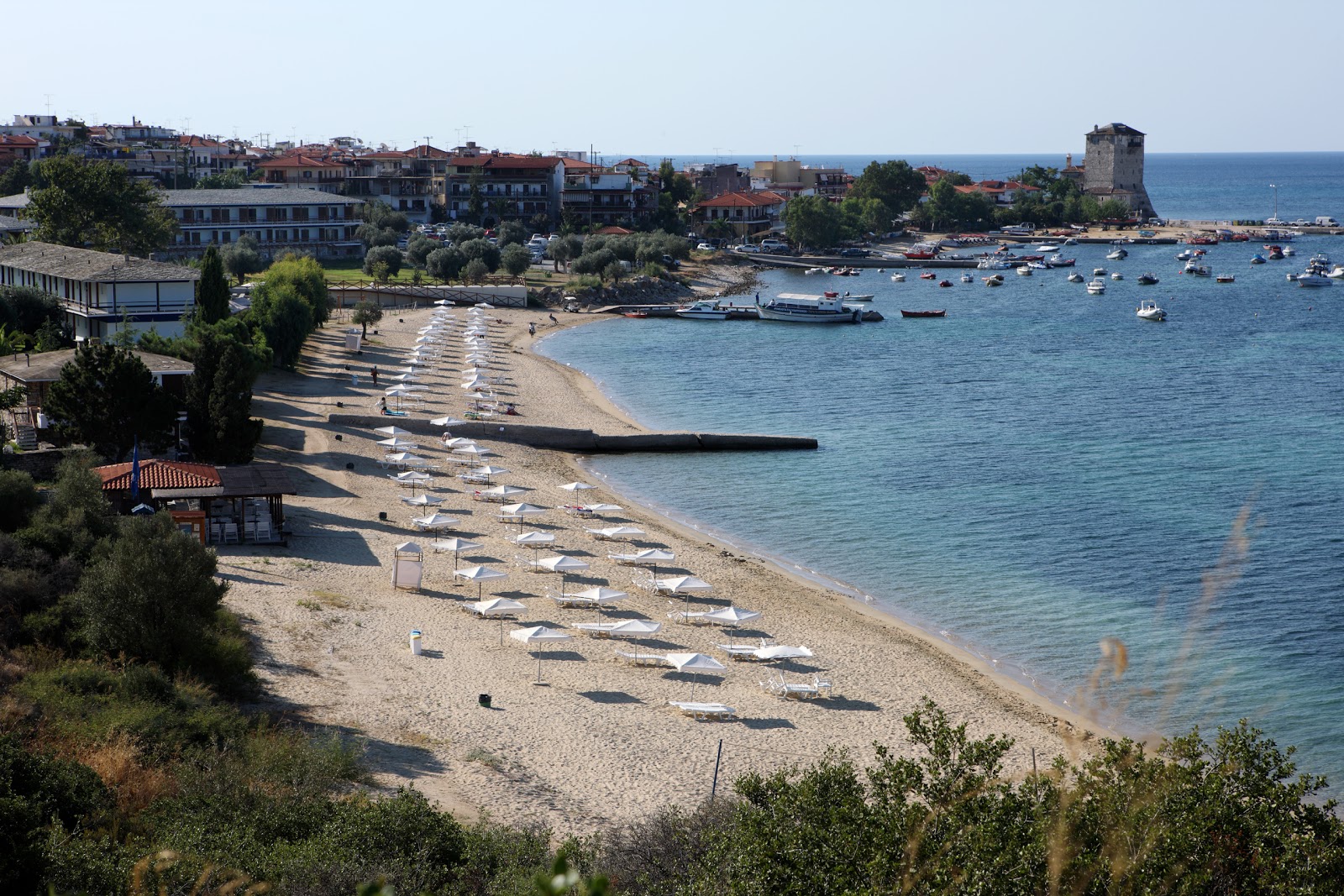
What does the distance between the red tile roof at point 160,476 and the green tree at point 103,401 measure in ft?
8.45

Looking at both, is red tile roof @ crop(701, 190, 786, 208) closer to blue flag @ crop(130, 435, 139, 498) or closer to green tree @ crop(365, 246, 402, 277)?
green tree @ crop(365, 246, 402, 277)

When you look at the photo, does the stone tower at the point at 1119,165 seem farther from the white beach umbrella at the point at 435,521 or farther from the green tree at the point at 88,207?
the white beach umbrella at the point at 435,521

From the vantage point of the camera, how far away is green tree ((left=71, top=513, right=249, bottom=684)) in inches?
749

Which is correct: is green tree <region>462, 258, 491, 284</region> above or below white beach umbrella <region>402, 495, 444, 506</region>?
above

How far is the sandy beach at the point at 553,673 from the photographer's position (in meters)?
18.3

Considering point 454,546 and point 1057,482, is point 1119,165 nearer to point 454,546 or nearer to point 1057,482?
point 1057,482

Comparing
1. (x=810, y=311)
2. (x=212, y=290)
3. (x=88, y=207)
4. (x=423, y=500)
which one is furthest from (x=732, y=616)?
(x=810, y=311)

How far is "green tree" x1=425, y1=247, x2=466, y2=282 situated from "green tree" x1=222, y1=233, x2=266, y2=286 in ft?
37.9

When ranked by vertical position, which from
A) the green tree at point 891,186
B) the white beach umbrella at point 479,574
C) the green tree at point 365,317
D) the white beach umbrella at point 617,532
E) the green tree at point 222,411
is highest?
the green tree at point 891,186

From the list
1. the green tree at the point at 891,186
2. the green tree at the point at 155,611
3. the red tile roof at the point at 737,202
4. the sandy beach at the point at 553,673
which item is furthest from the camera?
the green tree at the point at 891,186

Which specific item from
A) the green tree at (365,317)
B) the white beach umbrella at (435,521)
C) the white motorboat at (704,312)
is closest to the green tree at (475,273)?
the white motorboat at (704,312)

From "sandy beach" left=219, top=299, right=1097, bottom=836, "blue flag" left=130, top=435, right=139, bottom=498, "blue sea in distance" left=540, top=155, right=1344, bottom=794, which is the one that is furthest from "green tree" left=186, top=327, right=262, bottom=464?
"blue sea in distance" left=540, top=155, right=1344, bottom=794

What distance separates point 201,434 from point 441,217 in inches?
3514

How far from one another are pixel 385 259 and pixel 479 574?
6389 cm
